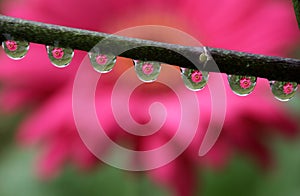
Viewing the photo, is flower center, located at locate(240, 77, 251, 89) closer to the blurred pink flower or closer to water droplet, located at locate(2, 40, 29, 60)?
water droplet, located at locate(2, 40, 29, 60)

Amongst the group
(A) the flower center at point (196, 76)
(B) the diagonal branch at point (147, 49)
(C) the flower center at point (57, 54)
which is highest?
(C) the flower center at point (57, 54)

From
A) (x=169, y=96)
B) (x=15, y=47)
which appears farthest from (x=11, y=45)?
(x=169, y=96)

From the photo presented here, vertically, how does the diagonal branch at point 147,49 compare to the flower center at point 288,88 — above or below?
below

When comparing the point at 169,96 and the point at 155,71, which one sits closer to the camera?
the point at 155,71

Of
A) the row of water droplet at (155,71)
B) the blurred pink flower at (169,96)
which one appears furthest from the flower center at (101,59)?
the blurred pink flower at (169,96)

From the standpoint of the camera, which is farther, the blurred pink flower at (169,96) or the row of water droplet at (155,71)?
the blurred pink flower at (169,96)

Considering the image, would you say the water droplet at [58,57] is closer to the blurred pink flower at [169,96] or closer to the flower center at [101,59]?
the flower center at [101,59]

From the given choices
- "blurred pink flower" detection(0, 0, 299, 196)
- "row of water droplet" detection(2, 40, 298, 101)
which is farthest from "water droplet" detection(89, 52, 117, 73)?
"blurred pink flower" detection(0, 0, 299, 196)

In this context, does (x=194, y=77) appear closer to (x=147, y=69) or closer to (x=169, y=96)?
(x=147, y=69)

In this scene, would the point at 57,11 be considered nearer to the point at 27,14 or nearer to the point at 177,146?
the point at 27,14
